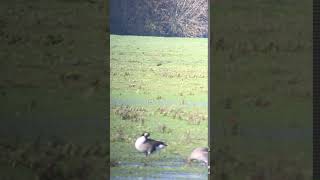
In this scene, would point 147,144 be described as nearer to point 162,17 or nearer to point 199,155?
point 199,155

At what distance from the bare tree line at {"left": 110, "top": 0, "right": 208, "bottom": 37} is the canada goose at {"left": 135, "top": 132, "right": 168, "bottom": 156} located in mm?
684

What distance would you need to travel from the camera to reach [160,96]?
4.29 m

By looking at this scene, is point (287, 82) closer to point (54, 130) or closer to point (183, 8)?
point (183, 8)

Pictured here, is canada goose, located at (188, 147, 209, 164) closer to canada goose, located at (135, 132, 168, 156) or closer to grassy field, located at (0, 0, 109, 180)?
canada goose, located at (135, 132, 168, 156)

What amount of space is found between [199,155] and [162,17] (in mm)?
936

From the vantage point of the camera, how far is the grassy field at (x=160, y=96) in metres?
4.21

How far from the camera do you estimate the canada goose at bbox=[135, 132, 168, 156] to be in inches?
167

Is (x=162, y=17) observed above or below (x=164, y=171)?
above

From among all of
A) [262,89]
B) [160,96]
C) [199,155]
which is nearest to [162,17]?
[160,96]

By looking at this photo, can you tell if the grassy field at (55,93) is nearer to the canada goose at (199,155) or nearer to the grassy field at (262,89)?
the canada goose at (199,155)

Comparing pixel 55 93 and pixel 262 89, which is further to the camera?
pixel 262 89

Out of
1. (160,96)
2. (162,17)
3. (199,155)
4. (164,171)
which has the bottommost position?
(164,171)

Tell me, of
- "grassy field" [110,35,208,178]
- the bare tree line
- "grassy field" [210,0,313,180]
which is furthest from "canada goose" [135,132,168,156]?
the bare tree line

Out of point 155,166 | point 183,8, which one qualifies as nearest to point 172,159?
point 155,166
